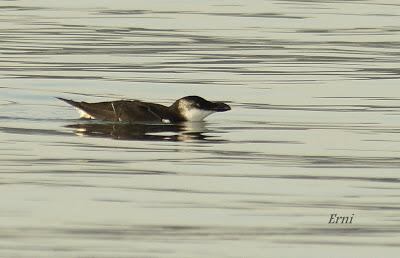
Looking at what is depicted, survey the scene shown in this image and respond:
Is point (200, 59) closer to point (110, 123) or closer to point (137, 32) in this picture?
point (137, 32)

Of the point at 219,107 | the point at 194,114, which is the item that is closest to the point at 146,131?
the point at 194,114

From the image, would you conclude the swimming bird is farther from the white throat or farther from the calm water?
the calm water

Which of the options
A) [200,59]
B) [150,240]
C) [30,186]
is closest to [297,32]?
[200,59]

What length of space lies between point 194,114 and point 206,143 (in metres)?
2.63

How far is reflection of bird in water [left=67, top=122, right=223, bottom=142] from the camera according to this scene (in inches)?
949

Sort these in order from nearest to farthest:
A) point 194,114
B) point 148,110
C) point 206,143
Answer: point 206,143, point 148,110, point 194,114

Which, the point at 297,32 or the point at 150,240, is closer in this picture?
the point at 150,240

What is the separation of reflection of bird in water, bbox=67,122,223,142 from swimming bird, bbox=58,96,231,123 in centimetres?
10

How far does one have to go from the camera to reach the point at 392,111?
90.0 ft

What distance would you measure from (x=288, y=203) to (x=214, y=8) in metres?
34.1

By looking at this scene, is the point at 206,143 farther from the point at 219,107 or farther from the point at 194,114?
the point at 194,114

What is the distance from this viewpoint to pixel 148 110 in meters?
25.6

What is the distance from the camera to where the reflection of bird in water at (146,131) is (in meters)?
24.1

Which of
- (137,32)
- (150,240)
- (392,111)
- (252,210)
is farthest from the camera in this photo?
(137,32)
